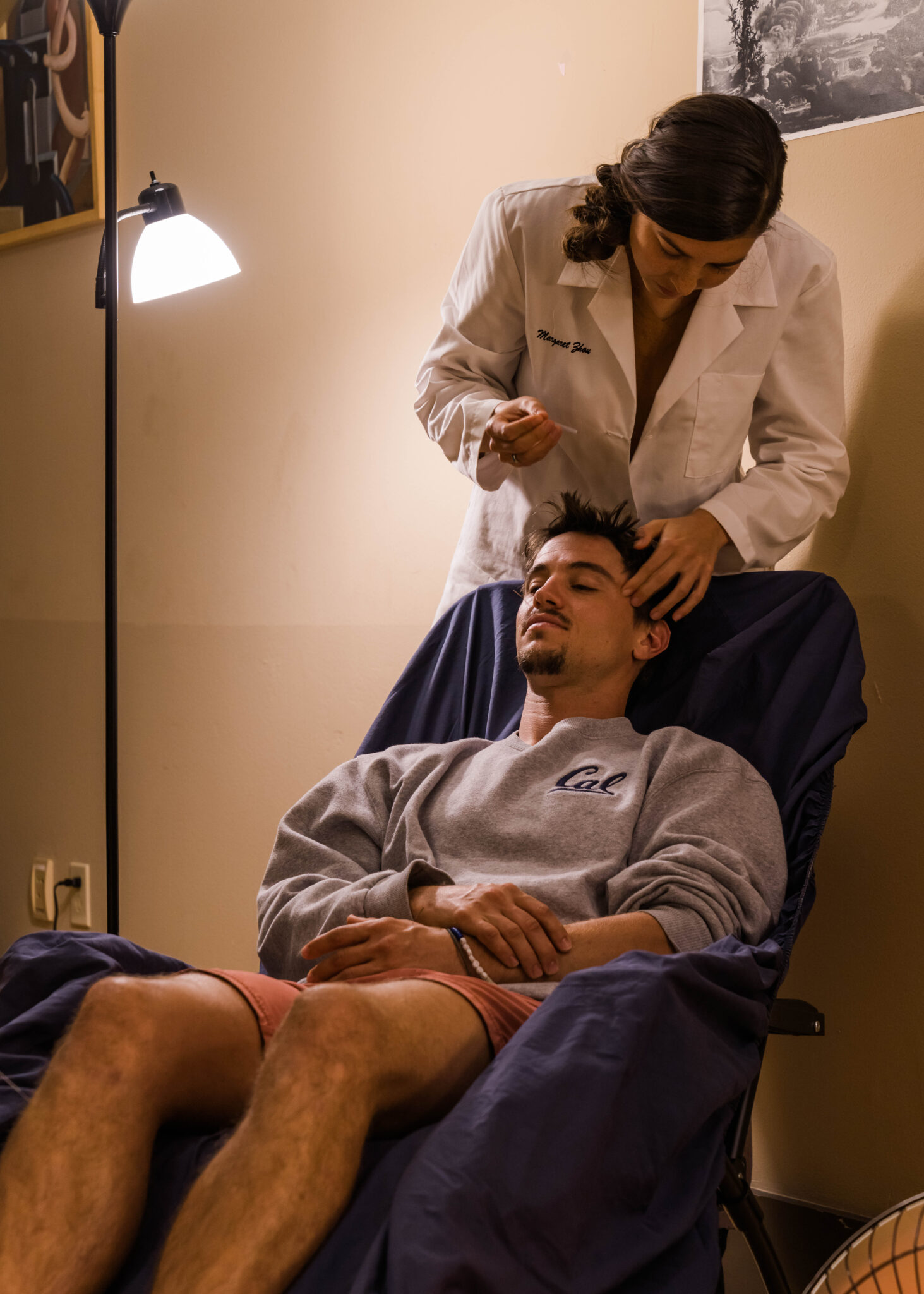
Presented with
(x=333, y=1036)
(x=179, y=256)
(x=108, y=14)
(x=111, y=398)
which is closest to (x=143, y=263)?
(x=179, y=256)

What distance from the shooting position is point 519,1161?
817mm

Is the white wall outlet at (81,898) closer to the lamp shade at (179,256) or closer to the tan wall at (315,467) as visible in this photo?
the tan wall at (315,467)

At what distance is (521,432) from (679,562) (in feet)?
0.93

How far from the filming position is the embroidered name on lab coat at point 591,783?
1.39m

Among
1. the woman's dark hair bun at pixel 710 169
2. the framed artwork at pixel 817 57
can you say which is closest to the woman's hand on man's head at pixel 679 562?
the woman's dark hair bun at pixel 710 169

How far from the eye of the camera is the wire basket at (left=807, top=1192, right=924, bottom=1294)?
833mm

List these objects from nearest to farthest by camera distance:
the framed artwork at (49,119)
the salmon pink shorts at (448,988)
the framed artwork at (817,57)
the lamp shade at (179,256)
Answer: the salmon pink shorts at (448,988) → the framed artwork at (817,57) → the lamp shade at (179,256) → the framed artwork at (49,119)

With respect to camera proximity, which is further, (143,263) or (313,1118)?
(143,263)

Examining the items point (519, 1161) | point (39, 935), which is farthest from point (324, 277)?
point (519, 1161)

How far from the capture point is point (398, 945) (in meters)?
1.16

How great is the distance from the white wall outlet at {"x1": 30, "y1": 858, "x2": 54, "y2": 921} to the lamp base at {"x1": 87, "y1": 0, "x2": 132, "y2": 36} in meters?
1.89

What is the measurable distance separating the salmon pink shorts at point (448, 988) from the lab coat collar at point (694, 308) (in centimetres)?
94

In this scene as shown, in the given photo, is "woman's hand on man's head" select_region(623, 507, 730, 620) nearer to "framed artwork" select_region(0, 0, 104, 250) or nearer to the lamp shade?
the lamp shade

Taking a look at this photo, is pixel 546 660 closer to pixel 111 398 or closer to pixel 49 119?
pixel 111 398
